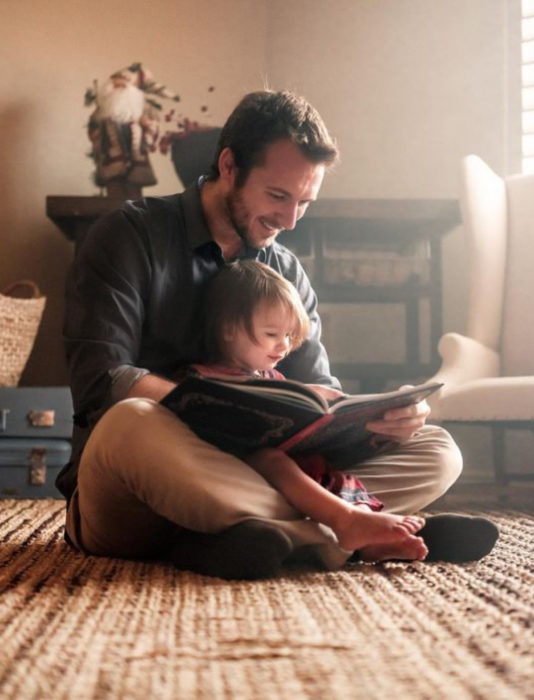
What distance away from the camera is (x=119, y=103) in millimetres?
2758

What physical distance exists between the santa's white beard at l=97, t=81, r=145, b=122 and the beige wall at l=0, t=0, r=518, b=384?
0.30 m

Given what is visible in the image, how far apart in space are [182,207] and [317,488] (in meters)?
0.59

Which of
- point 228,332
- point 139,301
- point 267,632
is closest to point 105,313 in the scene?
point 139,301

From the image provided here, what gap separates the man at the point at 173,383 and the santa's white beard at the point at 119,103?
1227 millimetres

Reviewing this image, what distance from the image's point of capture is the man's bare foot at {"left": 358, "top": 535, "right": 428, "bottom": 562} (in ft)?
3.78

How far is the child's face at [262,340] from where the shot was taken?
139 cm

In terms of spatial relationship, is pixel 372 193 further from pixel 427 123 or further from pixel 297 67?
pixel 297 67

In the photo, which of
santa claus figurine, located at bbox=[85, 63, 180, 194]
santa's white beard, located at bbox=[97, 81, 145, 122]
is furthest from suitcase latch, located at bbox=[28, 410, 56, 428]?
santa's white beard, located at bbox=[97, 81, 145, 122]

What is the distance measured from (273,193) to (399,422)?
47 centimetres

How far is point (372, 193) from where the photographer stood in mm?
3115

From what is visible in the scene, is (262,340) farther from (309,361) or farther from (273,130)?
(273,130)

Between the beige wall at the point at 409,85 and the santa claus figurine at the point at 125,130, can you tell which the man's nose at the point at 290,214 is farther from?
the beige wall at the point at 409,85

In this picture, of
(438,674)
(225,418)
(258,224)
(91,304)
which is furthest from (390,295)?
(438,674)

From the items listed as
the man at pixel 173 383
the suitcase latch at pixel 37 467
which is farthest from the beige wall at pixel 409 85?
the man at pixel 173 383
